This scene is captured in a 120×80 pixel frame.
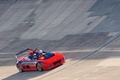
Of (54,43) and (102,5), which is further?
(102,5)

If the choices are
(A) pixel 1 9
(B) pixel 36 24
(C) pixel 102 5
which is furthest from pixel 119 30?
(A) pixel 1 9

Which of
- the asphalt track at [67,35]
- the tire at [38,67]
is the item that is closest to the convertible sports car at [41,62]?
the tire at [38,67]

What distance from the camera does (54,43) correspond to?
38250 mm

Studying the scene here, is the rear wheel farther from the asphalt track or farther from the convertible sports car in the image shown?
the asphalt track

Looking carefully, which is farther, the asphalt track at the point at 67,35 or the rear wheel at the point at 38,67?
the rear wheel at the point at 38,67

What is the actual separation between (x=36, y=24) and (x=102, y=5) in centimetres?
594

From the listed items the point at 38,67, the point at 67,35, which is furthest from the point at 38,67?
the point at 67,35

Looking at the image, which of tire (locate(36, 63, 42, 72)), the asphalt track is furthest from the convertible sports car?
the asphalt track

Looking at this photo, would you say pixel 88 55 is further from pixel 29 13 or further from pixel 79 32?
pixel 29 13

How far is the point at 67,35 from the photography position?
39531 mm

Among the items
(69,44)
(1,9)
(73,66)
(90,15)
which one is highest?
(1,9)

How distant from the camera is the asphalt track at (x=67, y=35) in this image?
30.2 metres

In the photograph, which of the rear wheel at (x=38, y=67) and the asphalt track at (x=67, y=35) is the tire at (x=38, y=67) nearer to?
the rear wheel at (x=38, y=67)

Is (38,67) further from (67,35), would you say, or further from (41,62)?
(67,35)
